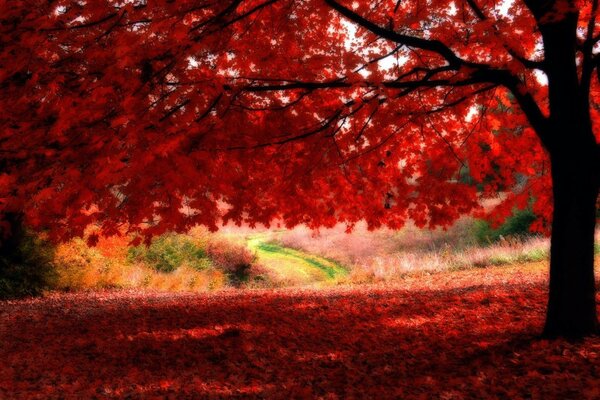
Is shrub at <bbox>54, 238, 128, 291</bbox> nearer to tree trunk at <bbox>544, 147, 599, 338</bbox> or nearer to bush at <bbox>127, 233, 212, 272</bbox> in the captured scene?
bush at <bbox>127, 233, 212, 272</bbox>

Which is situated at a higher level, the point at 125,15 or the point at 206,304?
the point at 125,15

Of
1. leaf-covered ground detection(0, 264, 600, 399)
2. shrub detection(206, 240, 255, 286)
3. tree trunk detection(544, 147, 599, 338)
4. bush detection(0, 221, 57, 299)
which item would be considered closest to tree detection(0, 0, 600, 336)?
tree trunk detection(544, 147, 599, 338)

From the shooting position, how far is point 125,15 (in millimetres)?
4816

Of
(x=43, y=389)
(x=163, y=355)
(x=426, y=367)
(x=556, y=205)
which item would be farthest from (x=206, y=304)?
(x=556, y=205)

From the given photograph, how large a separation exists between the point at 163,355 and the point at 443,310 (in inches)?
159

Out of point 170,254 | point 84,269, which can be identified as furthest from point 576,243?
point 170,254

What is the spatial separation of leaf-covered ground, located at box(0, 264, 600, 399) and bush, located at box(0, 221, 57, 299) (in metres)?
2.30

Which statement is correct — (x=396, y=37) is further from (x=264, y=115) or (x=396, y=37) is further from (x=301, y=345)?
(x=301, y=345)

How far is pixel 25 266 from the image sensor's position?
1086cm

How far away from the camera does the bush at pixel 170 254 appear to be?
16.1 metres

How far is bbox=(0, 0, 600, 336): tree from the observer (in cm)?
413

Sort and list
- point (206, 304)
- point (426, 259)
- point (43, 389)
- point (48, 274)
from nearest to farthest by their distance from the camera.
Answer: point (43, 389), point (206, 304), point (48, 274), point (426, 259)

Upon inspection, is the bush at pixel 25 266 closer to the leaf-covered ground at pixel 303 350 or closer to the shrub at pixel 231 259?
the leaf-covered ground at pixel 303 350

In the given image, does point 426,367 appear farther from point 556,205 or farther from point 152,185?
point 152,185
